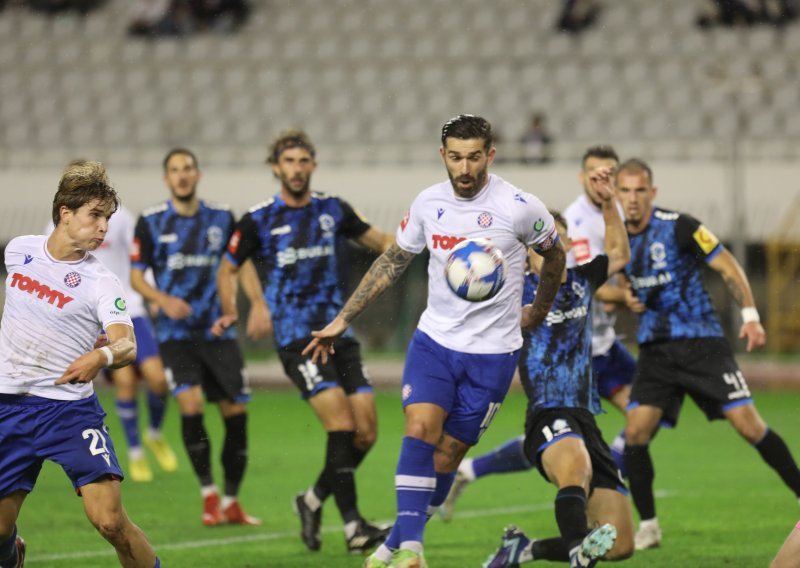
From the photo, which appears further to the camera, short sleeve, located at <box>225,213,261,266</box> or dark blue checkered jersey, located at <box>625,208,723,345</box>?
short sleeve, located at <box>225,213,261,266</box>

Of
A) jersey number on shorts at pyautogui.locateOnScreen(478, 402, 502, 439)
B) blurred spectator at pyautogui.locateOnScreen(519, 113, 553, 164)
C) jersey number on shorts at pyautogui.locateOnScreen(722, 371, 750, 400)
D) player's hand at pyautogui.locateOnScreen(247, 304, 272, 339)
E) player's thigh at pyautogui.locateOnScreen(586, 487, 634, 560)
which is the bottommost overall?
player's thigh at pyautogui.locateOnScreen(586, 487, 634, 560)

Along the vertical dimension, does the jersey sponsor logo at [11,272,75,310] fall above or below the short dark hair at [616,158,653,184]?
below

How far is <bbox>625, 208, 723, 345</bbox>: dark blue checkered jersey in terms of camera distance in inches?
353

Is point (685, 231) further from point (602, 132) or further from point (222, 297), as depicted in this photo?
point (602, 132)

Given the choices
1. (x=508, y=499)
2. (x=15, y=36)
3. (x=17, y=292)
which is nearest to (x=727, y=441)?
(x=508, y=499)

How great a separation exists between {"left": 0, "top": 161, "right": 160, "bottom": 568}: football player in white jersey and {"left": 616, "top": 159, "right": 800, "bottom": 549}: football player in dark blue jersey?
3755mm

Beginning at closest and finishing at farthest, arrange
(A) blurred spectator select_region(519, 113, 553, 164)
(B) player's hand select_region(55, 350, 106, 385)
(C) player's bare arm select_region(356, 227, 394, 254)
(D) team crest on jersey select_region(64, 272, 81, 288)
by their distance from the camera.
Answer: (B) player's hand select_region(55, 350, 106, 385), (D) team crest on jersey select_region(64, 272, 81, 288), (C) player's bare arm select_region(356, 227, 394, 254), (A) blurred spectator select_region(519, 113, 553, 164)

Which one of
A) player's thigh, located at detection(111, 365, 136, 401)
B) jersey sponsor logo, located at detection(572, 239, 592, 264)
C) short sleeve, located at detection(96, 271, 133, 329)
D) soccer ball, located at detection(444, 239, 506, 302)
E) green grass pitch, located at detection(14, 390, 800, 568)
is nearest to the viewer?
short sleeve, located at detection(96, 271, 133, 329)

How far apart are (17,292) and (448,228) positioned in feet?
6.87

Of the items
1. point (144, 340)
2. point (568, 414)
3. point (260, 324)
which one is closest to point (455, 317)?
point (568, 414)

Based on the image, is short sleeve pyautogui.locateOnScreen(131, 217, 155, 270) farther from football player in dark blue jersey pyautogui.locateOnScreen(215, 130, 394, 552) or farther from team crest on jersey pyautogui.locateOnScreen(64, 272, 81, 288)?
team crest on jersey pyautogui.locateOnScreen(64, 272, 81, 288)

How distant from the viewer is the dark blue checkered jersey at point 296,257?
29.7ft

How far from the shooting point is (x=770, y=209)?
23.3 m

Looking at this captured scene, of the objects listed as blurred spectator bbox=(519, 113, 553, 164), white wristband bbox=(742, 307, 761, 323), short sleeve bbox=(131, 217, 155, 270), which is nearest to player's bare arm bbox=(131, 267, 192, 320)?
short sleeve bbox=(131, 217, 155, 270)
